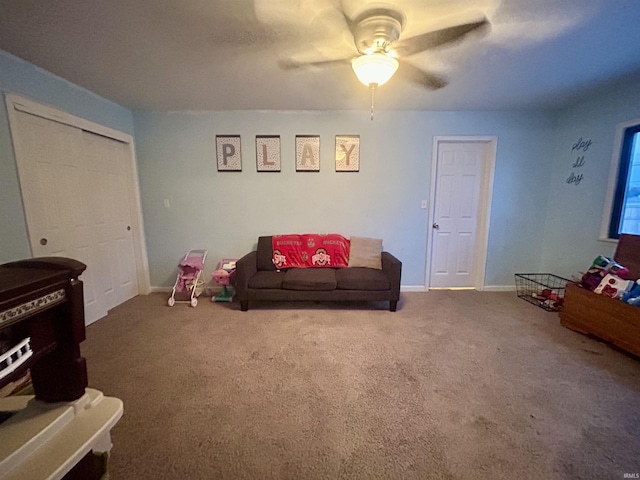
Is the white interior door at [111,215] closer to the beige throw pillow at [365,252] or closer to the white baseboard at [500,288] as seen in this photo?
the beige throw pillow at [365,252]

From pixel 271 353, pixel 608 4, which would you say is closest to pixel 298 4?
pixel 608 4

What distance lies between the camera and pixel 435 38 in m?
1.69

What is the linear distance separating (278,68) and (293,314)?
2.47m

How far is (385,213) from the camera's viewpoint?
3.55 m

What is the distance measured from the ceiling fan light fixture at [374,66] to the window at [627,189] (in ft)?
9.18

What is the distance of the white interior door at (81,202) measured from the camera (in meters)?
2.19

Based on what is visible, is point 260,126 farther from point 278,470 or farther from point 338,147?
point 278,470

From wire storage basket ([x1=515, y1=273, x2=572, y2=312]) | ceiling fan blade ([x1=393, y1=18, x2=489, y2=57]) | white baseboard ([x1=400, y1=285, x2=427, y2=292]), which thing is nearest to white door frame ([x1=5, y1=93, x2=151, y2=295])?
ceiling fan blade ([x1=393, y1=18, x2=489, y2=57])

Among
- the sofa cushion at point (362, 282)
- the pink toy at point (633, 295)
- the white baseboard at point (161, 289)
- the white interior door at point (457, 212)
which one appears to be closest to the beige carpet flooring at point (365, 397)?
the sofa cushion at point (362, 282)

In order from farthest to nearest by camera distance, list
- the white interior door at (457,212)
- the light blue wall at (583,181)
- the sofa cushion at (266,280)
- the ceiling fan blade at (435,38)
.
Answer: the white interior door at (457,212) → the sofa cushion at (266,280) → the light blue wall at (583,181) → the ceiling fan blade at (435,38)

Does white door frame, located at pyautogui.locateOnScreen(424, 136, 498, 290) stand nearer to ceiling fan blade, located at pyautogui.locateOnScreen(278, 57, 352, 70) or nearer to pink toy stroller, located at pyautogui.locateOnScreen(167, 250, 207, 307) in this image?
ceiling fan blade, located at pyautogui.locateOnScreen(278, 57, 352, 70)

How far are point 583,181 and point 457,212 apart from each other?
1.35 metres

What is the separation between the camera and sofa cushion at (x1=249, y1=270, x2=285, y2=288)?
9.55 feet

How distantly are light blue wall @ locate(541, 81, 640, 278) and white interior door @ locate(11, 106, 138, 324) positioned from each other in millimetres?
5626
